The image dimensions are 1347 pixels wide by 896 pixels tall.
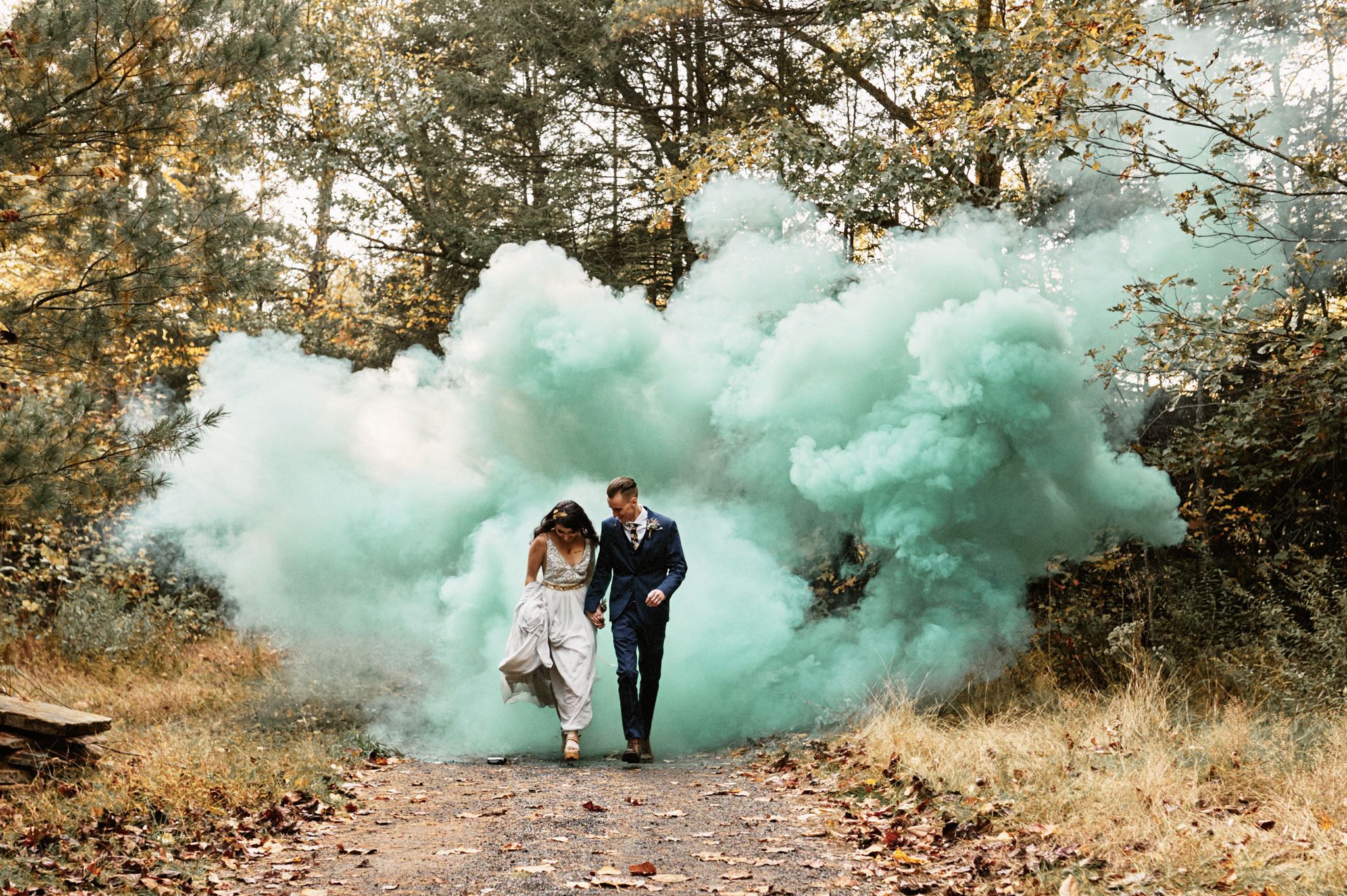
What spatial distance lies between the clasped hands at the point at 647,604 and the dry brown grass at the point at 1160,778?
1766 mm

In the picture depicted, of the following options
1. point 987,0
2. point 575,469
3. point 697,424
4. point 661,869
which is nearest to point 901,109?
point 987,0

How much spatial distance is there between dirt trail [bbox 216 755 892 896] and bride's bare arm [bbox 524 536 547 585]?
1517 mm

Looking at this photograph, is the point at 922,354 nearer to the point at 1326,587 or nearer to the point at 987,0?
the point at 1326,587

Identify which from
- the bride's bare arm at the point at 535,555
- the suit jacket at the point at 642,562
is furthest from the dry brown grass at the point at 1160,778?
the bride's bare arm at the point at 535,555

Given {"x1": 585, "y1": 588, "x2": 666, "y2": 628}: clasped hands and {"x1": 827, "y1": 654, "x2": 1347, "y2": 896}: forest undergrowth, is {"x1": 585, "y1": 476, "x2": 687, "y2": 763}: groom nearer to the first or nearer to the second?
{"x1": 585, "y1": 588, "x2": 666, "y2": 628}: clasped hands

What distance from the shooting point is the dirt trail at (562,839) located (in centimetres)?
513

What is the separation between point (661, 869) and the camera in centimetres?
534

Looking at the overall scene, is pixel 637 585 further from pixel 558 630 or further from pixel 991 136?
pixel 991 136

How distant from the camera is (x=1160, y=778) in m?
5.84

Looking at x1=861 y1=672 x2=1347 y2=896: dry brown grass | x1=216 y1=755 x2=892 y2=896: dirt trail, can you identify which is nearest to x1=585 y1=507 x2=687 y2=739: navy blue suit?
x1=216 y1=755 x2=892 y2=896: dirt trail

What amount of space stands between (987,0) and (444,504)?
846 cm

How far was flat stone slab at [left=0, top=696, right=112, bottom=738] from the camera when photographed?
7035 mm

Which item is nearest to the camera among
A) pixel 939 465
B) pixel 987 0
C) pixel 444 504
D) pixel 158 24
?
pixel 158 24

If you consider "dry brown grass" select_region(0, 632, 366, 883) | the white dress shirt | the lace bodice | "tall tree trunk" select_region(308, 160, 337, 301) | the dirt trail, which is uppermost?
"tall tree trunk" select_region(308, 160, 337, 301)
